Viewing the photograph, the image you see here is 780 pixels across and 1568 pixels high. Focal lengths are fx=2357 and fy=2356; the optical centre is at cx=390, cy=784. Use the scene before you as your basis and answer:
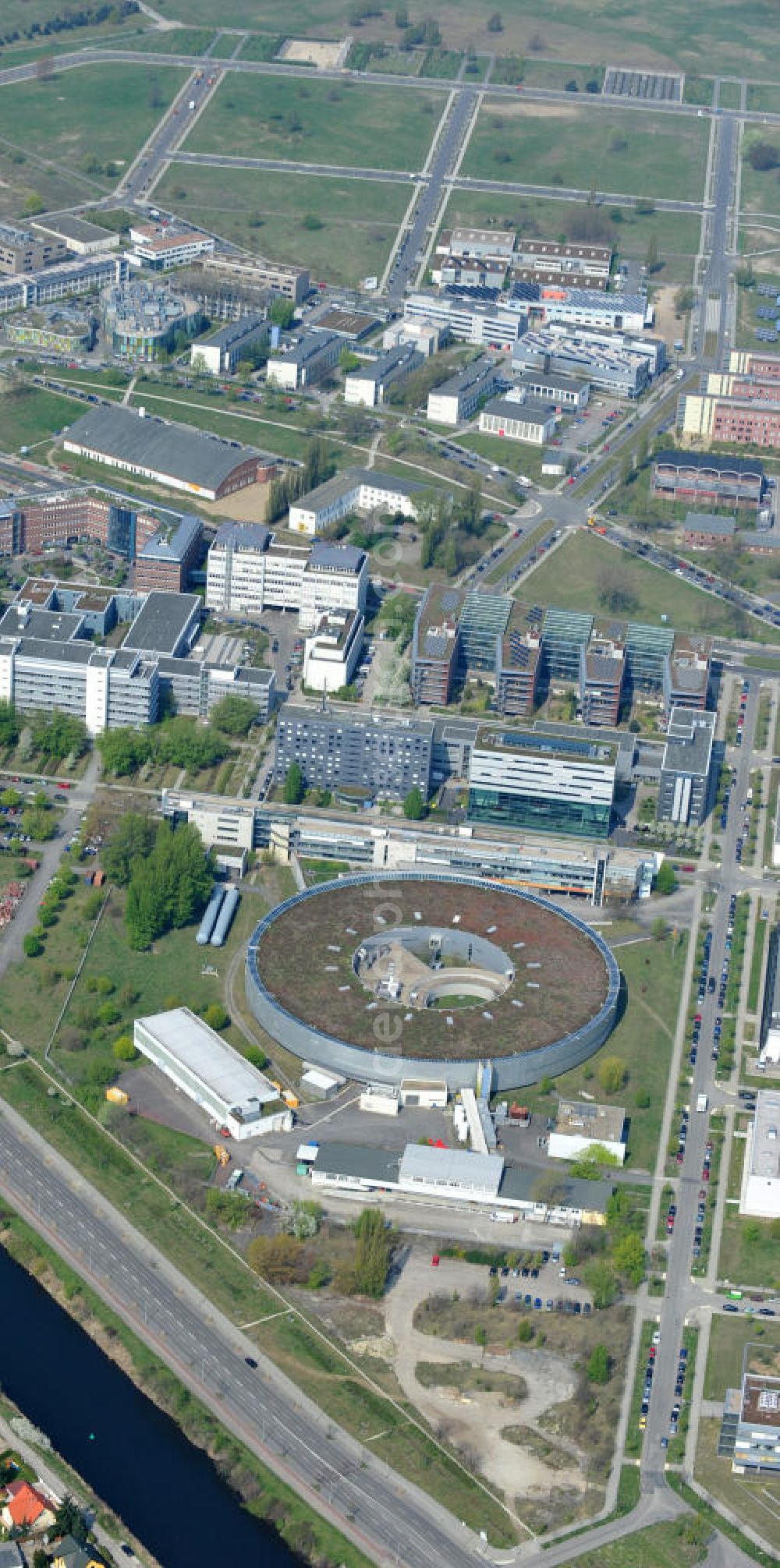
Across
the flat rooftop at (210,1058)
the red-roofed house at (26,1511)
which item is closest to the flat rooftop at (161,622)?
the flat rooftop at (210,1058)

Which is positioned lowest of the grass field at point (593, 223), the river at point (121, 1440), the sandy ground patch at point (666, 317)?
the river at point (121, 1440)

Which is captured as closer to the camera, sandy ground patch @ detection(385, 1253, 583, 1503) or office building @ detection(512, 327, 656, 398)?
sandy ground patch @ detection(385, 1253, 583, 1503)

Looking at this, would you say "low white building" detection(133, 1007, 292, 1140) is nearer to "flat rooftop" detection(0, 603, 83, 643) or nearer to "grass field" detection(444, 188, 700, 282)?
"flat rooftop" detection(0, 603, 83, 643)

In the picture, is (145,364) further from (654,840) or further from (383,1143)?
(383,1143)

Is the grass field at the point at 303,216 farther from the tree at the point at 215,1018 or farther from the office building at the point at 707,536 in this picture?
the tree at the point at 215,1018

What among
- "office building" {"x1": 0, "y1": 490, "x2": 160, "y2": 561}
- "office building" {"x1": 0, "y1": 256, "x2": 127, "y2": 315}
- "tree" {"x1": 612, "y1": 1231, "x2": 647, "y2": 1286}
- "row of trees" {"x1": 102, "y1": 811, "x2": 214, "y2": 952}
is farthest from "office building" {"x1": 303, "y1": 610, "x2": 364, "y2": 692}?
"office building" {"x1": 0, "y1": 256, "x2": 127, "y2": 315}

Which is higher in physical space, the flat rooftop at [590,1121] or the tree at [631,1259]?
the flat rooftop at [590,1121]
